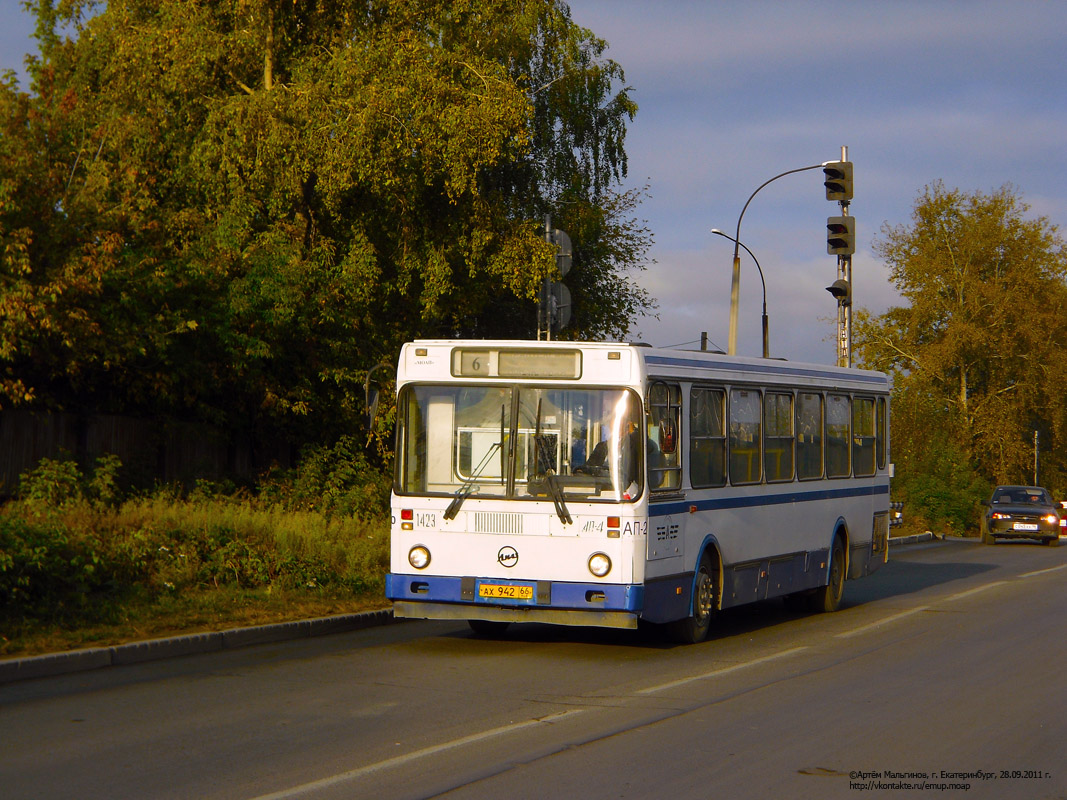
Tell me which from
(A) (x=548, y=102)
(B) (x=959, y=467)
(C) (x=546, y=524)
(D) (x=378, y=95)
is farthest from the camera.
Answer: (B) (x=959, y=467)

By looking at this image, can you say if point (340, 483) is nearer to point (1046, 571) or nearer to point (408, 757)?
point (408, 757)

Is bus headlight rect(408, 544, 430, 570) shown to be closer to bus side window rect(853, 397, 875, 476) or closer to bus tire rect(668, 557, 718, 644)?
bus tire rect(668, 557, 718, 644)

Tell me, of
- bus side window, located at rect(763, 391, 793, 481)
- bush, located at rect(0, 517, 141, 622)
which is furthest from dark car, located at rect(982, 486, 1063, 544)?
bush, located at rect(0, 517, 141, 622)

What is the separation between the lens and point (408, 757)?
7910mm

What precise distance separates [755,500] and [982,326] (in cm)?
5051

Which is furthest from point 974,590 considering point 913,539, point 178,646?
point 913,539

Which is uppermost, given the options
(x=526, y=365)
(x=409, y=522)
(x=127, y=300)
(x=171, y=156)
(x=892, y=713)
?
(x=171, y=156)

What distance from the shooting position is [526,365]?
12.6m

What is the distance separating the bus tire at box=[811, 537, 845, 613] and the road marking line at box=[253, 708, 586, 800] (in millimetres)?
8401

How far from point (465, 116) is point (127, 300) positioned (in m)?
6.62

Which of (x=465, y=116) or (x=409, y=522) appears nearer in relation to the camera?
(x=409, y=522)

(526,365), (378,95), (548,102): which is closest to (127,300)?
(378,95)

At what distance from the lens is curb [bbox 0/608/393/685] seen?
10.7 meters

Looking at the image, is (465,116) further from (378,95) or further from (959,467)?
(959,467)
